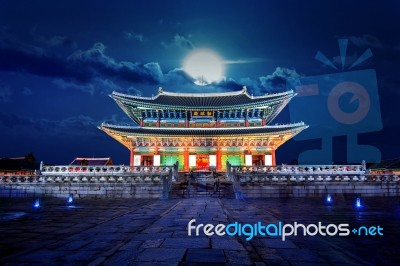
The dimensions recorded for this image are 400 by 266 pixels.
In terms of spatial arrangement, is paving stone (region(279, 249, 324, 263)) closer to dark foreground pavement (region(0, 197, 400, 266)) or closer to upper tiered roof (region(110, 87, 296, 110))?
dark foreground pavement (region(0, 197, 400, 266))

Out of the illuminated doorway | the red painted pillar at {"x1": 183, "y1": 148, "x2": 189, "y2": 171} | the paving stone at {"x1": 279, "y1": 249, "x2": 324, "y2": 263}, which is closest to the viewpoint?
the paving stone at {"x1": 279, "y1": 249, "x2": 324, "y2": 263}

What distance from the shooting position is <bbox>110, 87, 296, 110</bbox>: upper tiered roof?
115ft

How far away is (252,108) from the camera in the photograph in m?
35.3

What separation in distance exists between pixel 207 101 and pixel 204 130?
5054 mm

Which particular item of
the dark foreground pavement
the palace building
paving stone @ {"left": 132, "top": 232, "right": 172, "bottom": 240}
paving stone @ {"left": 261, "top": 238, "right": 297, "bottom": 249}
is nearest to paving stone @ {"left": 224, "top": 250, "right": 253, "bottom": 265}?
the dark foreground pavement

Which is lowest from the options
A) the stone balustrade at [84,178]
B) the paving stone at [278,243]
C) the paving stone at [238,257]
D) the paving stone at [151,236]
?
the paving stone at [278,243]

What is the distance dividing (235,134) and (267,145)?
4629 millimetres

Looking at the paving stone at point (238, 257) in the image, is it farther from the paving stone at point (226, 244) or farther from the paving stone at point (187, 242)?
the paving stone at point (187, 242)

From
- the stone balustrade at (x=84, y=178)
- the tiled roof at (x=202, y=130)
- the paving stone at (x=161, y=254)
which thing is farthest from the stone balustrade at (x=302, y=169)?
the paving stone at (x=161, y=254)

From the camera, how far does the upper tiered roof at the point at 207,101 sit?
115ft

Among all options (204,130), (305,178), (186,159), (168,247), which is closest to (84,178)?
(305,178)

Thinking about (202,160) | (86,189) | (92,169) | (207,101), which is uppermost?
(207,101)

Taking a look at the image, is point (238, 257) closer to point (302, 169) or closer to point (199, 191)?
point (199, 191)

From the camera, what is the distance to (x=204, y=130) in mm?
33125
